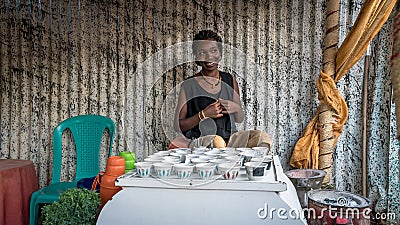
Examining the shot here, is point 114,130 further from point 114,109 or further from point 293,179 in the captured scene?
point 293,179

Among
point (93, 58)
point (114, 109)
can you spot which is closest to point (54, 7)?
point (93, 58)

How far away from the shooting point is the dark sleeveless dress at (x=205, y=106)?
243cm

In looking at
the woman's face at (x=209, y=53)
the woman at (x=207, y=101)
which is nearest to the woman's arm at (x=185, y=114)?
the woman at (x=207, y=101)

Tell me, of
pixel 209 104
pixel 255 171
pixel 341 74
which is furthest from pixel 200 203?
pixel 341 74

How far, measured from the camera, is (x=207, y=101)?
2.50 meters

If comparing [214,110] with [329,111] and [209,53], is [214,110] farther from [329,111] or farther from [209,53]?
[329,111]

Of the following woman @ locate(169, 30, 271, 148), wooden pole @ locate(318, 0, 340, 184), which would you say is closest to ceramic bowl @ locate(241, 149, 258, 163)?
woman @ locate(169, 30, 271, 148)

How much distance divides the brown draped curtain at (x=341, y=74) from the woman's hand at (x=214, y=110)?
793 millimetres

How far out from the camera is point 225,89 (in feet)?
8.23

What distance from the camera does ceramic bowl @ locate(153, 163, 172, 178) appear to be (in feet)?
4.22

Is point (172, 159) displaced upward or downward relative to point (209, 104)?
downward

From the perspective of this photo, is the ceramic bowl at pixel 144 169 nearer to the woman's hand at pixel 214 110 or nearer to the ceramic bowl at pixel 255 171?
the ceramic bowl at pixel 255 171

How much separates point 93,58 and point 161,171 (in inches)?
83.8

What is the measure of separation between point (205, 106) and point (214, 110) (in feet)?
0.62
